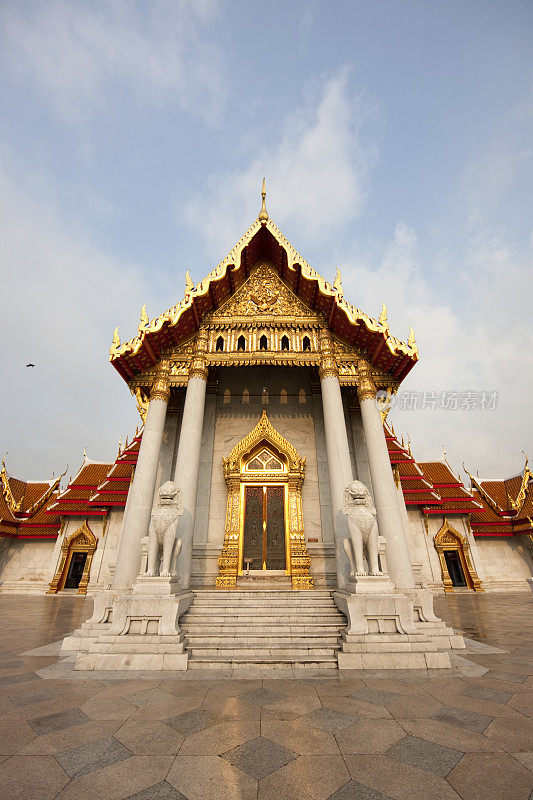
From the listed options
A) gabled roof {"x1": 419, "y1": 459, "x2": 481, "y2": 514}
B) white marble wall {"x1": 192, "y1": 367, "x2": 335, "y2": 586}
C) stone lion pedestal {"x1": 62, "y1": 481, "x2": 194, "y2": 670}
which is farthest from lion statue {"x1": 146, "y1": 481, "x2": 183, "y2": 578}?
gabled roof {"x1": 419, "y1": 459, "x2": 481, "y2": 514}

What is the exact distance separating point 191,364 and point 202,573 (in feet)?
16.8

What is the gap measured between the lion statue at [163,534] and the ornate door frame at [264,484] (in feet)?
9.03

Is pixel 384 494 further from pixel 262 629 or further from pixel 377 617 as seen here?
pixel 262 629

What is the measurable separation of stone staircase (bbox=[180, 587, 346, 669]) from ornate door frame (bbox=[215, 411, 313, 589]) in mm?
1527

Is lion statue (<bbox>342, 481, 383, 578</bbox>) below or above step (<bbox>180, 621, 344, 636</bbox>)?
above

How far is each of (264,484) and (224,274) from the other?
565 centimetres

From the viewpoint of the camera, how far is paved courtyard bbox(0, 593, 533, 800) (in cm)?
209

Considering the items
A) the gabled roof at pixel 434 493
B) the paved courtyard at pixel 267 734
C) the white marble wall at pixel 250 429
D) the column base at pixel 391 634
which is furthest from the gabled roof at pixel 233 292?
the gabled roof at pixel 434 493

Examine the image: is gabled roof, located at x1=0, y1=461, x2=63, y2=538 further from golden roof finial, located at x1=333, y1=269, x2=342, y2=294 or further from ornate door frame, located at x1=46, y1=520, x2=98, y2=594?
golden roof finial, located at x1=333, y1=269, x2=342, y2=294

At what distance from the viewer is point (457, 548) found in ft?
59.5

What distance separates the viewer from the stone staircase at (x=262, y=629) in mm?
4879

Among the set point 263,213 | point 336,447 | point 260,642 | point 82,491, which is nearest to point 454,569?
→ point 336,447

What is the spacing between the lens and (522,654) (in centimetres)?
512

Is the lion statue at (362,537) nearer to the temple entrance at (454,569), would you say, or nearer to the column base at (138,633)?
the column base at (138,633)
